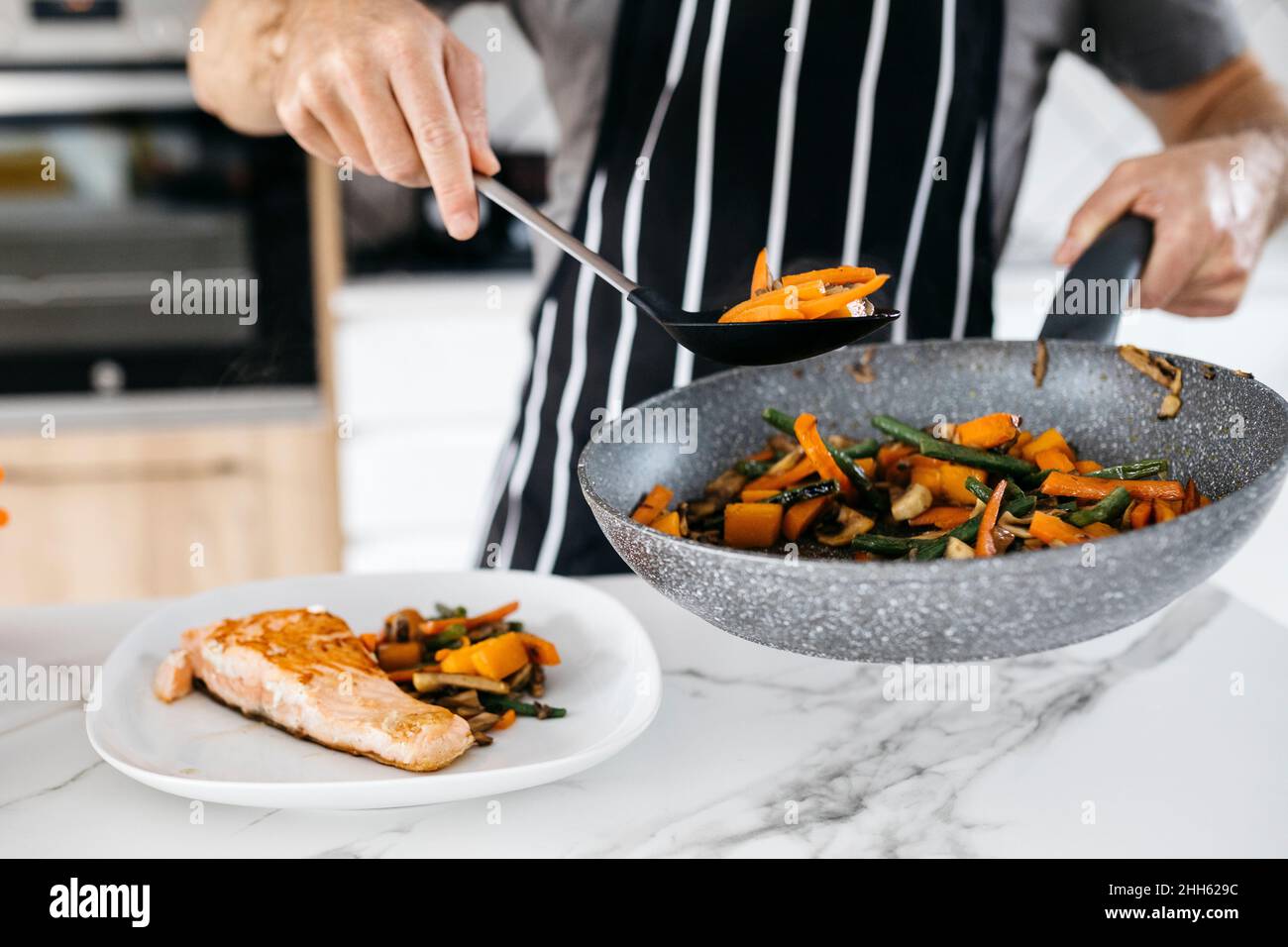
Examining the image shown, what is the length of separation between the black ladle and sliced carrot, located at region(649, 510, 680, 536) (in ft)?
0.50

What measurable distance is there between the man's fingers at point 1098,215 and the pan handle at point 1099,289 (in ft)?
0.10

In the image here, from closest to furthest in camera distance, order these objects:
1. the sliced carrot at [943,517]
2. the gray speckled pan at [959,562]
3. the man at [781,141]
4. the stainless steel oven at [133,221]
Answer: the gray speckled pan at [959,562], the sliced carrot at [943,517], the man at [781,141], the stainless steel oven at [133,221]

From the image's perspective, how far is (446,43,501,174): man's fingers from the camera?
1.05 m

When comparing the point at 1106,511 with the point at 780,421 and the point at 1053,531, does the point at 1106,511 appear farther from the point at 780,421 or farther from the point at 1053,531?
the point at 780,421

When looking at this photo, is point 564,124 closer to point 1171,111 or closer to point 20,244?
point 1171,111

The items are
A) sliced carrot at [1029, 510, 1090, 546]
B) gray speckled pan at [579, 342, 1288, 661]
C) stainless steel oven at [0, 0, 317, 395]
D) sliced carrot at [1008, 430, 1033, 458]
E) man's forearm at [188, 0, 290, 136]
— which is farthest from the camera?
stainless steel oven at [0, 0, 317, 395]

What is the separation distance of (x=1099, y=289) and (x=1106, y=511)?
0.33 meters

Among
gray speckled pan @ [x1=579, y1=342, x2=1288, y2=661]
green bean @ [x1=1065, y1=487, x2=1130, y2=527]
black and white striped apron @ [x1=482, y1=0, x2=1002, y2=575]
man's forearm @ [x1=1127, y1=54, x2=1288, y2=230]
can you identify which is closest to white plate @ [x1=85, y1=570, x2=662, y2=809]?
gray speckled pan @ [x1=579, y1=342, x2=1288, y2=661]

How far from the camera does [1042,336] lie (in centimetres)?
110

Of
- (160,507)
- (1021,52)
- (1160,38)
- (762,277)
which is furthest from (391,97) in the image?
(160,507)

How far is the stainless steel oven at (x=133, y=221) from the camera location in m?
2.29
